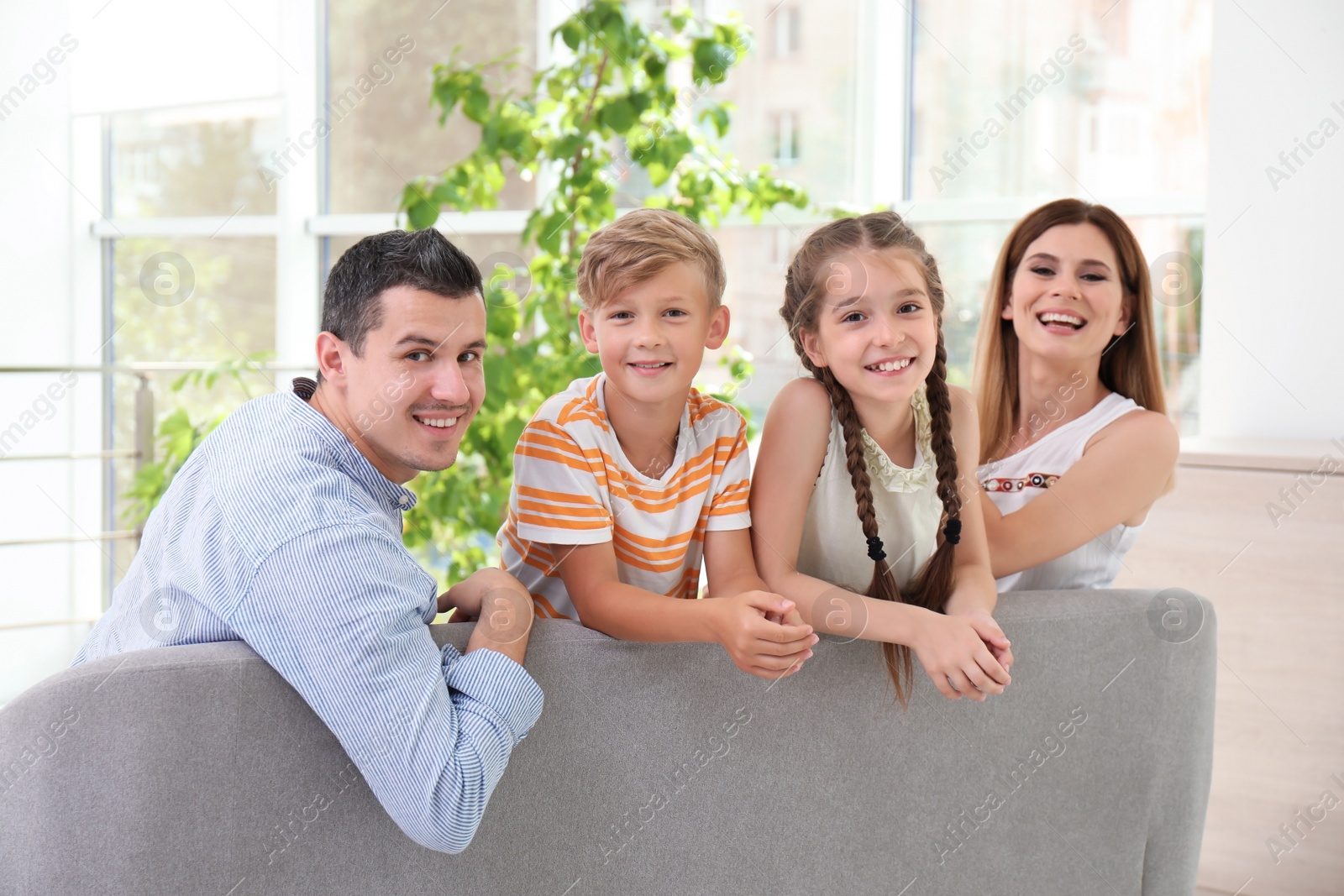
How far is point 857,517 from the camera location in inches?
55.2

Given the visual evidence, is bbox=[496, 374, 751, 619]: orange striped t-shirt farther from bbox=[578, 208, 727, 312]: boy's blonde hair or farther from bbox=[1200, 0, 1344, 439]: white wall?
bbox=[1200, 0, 1344, 439]: white wall

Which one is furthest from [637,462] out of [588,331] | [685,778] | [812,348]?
[685,778]

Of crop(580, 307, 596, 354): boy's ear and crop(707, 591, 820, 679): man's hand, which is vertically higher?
crop(580, 307, 596, 354): boy's ear

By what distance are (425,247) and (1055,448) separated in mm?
1023

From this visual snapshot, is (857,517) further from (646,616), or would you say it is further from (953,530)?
(646,616)

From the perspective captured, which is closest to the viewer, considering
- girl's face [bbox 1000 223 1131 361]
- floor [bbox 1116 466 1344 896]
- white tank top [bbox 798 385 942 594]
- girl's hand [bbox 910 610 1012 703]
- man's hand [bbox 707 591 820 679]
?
man's hand [bbox 707 591 820 679]

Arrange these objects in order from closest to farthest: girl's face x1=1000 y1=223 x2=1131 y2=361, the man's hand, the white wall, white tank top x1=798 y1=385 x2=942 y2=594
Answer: the man's hand → white tank top x1=798 y1=385 x2=942 y2=594 → girl's face x1=1000 y1=223 x2=1131 y2=361 → the white wall

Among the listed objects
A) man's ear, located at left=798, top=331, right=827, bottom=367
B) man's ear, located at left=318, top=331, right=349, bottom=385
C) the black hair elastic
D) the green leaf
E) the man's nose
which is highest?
the green leaf

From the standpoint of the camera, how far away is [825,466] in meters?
1.41

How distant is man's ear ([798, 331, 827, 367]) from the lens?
1425mm

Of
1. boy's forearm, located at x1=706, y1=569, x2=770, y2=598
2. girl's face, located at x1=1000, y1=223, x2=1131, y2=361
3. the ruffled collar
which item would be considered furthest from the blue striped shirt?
girl's face, located at x1=1000, y1=223, x2=1131, y2=361

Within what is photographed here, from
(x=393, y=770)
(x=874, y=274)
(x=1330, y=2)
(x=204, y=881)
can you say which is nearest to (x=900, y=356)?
(x=874, y=274)

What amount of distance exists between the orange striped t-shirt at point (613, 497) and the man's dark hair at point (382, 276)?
0.70 ft

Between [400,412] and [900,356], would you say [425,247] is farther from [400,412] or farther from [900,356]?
[900,356]
